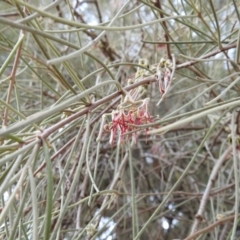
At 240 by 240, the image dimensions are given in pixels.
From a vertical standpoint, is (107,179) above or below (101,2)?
below

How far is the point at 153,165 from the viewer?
1.40m

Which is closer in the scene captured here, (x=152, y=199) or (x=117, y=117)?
(x=117, y=117)

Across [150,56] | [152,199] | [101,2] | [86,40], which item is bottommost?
[152,199]

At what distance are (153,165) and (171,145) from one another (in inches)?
3.3

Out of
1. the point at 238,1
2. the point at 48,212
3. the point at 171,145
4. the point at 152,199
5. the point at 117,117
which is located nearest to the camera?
the point at 48,212

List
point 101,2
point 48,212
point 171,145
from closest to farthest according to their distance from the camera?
point 48,212
point 171,145
point 101,2

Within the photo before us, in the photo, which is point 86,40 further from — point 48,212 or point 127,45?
point 48,212

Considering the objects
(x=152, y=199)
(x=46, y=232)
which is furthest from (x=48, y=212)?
(x=152, y=199)

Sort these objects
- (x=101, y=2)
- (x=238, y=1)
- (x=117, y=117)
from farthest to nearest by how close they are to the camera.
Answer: (x=101, y=2) < (x=238, y=1) < (x=117, y=117)

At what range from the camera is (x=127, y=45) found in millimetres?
1363

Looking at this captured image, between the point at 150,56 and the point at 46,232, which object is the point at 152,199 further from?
the point at 46,232

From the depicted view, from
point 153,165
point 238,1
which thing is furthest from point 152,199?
point 238,1

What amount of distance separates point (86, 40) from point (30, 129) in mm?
829

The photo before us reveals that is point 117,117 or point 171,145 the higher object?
point 117,117
